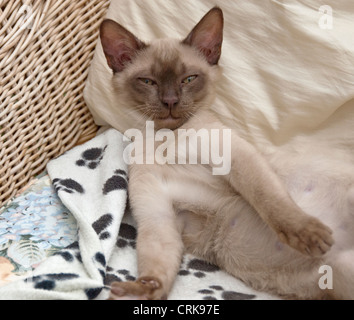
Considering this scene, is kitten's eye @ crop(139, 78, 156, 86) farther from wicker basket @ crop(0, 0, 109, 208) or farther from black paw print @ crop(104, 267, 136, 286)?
black paw print @ crop(104, 267, 136, 286)

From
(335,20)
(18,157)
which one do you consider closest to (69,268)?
(18,157)

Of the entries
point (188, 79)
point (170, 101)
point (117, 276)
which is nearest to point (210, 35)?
point (188, 79)

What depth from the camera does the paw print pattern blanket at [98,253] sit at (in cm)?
122

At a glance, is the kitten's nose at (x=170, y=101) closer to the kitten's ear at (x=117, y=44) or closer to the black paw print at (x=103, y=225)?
the kitten's ear at (x=117, y=44)

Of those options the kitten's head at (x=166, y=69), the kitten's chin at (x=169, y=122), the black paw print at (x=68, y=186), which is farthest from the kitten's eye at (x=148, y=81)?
the black paw print at (x=68, y=186)

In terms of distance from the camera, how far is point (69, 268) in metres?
1.29

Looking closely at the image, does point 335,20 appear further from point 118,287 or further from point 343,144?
point 118,287

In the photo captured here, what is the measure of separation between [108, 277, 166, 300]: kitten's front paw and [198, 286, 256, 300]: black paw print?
0.17 meters

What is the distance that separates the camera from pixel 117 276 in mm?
1341

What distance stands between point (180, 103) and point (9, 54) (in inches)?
22.9

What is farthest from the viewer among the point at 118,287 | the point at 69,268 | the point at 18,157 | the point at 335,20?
the point at 18,157

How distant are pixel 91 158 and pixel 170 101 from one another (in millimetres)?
477

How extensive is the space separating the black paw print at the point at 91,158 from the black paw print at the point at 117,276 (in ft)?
1.58

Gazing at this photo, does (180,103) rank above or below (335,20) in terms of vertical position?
below
